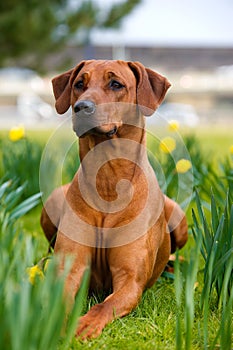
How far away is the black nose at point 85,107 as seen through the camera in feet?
8.16

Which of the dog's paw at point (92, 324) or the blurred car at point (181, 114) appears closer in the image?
the dog's paw at point (92, 324)

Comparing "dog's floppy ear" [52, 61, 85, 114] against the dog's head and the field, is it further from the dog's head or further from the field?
the field

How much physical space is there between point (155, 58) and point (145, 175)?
130 ft

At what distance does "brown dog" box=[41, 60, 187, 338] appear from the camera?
8.45 ft

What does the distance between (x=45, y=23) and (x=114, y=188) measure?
9143mm

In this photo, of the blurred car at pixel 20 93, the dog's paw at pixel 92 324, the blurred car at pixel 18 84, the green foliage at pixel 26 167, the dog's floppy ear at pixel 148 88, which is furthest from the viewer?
the blurred car at pixel 18 84

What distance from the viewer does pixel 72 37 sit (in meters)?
13.1

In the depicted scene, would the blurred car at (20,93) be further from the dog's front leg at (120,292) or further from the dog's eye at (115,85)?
the dog's front leg at (120,292)

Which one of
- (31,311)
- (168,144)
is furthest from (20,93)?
(31,311)

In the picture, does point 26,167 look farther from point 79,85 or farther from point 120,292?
point 120,292

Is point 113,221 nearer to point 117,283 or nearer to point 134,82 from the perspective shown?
point 117,283

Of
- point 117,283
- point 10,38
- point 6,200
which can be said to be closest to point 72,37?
point 10,38

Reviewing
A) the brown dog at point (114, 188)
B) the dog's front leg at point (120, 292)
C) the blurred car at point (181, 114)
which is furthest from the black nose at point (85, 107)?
the blurred car at point (181, 114)

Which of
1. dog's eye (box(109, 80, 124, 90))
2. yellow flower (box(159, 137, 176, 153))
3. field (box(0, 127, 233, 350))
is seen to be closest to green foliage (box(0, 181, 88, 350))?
field (box(0, 127, 233, 350))
